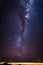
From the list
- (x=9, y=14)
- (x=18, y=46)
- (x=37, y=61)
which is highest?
(x=9, y=14)

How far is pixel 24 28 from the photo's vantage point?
181cm

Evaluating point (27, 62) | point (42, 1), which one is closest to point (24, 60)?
point (27, 62)

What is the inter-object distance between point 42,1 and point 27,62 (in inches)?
28.4

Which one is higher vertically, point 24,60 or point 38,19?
point 38,19

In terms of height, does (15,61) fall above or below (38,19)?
below

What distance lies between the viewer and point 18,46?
1.80 meters

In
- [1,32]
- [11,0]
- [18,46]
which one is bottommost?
[18,46]

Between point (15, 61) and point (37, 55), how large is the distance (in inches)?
10.3

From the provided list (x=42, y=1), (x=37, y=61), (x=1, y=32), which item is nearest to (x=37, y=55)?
(x=37, y=61)

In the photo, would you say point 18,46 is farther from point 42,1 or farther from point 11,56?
point 42,1

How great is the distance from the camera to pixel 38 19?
5.91 feet

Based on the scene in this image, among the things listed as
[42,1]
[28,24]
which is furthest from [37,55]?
[42,1]

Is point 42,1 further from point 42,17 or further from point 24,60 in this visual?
point 24,60

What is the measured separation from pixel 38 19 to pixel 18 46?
1.27 feet
